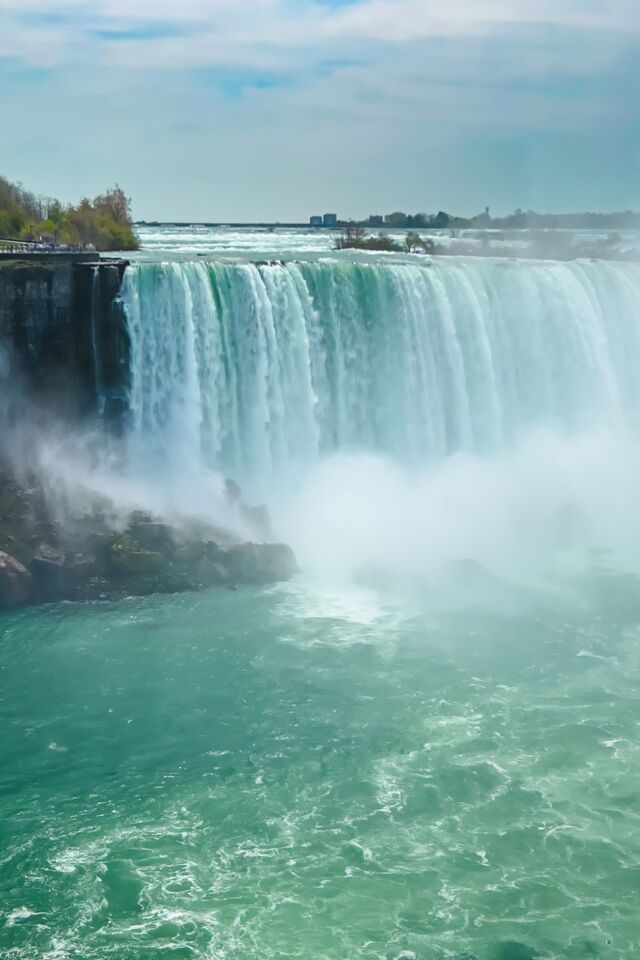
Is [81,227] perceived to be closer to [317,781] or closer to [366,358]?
[366,358]

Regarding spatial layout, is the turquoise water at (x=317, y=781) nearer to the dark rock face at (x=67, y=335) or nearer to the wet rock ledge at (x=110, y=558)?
the wet rock ledge at (x=110, y=558)

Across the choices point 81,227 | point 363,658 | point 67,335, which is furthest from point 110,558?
point 81,227

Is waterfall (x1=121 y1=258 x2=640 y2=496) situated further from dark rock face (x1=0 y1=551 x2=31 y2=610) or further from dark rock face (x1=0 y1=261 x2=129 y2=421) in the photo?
dark rock face (x1=0 y1=551 x2=31 y2=610)

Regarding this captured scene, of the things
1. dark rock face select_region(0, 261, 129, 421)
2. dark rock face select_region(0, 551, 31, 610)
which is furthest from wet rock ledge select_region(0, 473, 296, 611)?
dark rock face select_region(0, 261, 129, 421)

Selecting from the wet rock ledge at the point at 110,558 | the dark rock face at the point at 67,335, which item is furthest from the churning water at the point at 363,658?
the wet rock ledge at the point at 110,558

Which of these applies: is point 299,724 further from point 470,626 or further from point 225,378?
point 225,378
